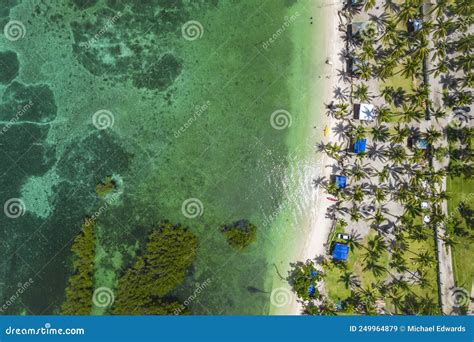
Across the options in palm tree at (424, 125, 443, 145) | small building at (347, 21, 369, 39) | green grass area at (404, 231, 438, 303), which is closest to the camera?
palm tree at (424, 125, 443, 145)

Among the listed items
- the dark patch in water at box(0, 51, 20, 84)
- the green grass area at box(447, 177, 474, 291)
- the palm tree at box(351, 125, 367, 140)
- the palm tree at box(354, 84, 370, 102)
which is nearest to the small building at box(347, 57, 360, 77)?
the palm tree at box(354, 84, 370, 102)

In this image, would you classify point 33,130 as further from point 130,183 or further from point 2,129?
point 130,183

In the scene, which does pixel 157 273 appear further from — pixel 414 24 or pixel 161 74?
pixel 414 24

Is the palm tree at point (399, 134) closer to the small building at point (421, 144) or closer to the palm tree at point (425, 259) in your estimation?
the small building at point (421, 144)

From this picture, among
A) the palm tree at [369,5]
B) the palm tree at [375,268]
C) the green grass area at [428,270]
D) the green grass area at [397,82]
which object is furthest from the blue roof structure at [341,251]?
the palm tree at [369,5]

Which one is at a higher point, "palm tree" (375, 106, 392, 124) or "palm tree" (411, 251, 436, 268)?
"palm tree" (375, 106, 392, 124)

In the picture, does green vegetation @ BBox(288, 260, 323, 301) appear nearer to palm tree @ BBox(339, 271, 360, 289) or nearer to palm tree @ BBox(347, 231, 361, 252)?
palm tree @ BBox(339, 271, 360, 289)
